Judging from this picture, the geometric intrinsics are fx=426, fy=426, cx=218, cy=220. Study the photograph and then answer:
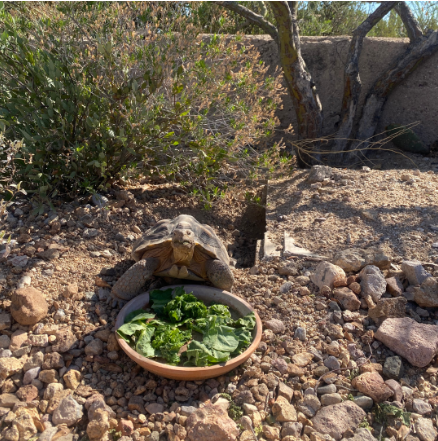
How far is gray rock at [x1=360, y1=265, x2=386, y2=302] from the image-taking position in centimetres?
280

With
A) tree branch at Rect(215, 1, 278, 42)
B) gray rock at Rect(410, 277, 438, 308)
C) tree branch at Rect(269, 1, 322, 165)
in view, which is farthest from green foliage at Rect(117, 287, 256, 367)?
tree branch at Rect(215, 1, 278, 42)

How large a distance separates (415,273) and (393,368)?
2.66ft

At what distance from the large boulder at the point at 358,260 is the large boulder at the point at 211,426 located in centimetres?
149

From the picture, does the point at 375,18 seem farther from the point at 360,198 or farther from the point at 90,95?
the point at 90,95

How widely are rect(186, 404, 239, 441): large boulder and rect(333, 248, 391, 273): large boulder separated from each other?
1488 millimetres

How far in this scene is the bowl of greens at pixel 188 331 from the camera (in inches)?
86.8

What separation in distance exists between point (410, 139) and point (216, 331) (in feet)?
15.3

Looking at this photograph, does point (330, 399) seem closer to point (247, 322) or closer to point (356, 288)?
point (247, 322)

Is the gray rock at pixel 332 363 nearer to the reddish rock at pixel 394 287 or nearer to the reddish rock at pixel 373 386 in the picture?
the reddish rock at pixel 373 386

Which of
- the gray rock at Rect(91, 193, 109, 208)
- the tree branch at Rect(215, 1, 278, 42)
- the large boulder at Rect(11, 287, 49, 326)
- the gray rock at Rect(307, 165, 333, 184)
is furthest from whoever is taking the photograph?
the tree branch at Rect(215, 1, 278, 42)

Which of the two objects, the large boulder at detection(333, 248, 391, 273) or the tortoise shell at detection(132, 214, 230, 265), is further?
the large boulder at detection(333, 248, 391, 273)

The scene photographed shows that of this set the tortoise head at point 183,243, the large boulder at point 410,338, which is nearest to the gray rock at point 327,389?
the large boulder at point 410,338

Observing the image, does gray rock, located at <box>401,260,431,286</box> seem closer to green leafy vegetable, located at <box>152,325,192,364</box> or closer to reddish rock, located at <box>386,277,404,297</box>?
reddish rock, located at <box>386,277,404,297</box>

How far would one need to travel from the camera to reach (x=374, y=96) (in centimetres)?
591
